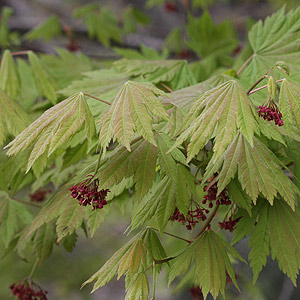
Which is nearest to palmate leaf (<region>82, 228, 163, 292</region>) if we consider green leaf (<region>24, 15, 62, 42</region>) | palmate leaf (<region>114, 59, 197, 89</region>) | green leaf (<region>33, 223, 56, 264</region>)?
green leaf (<region>33, 223, 56, 264</region>)

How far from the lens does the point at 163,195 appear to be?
1.25 metres

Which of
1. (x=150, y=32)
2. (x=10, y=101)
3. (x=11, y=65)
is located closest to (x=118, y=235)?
(x=150, y=32)

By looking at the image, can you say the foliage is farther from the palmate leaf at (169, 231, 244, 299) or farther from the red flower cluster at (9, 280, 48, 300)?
the red flower cluster at (9, 280, 48, 300)

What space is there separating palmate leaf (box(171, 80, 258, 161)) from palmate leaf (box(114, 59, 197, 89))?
70cm


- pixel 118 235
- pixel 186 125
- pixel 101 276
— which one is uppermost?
pixel 186 125

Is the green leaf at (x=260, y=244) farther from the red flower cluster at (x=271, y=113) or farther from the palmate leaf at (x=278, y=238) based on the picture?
the red flower cluster at (x=271, y=113)

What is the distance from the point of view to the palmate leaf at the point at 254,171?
1.16 m

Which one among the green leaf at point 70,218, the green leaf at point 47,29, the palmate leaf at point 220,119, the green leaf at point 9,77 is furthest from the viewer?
the green leaf at point 47,29

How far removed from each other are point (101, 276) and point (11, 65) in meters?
1.28

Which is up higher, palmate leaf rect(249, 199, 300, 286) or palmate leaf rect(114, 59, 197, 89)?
palmate leaf rect(114, 59, 197, 89)

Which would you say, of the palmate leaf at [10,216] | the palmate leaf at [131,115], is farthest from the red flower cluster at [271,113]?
the palmate leaf at [10,216]

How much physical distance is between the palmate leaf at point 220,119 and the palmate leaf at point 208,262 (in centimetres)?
40

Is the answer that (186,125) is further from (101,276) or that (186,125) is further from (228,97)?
(101,276)

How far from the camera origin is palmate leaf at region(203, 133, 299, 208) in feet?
3.81
